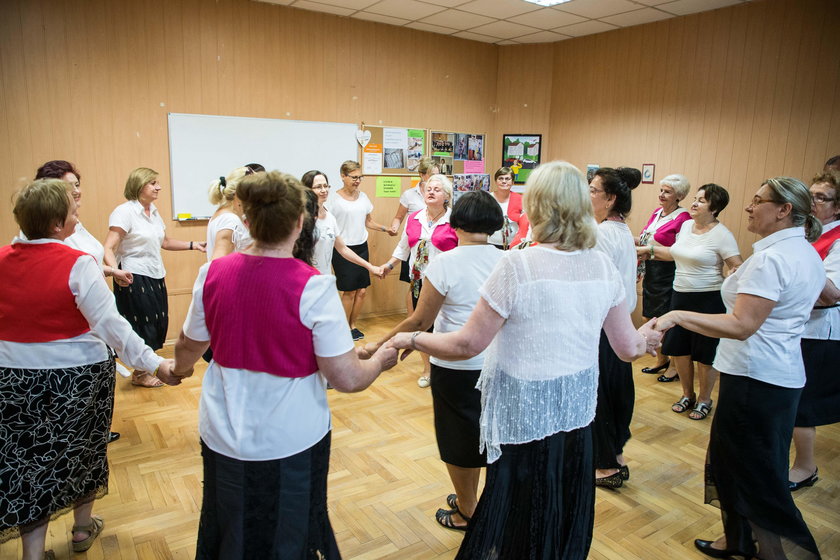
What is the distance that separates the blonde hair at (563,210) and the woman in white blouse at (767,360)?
0.68 meters

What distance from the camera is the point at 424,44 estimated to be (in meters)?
6.34

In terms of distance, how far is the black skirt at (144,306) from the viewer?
13.0 feet

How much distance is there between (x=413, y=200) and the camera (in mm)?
5844

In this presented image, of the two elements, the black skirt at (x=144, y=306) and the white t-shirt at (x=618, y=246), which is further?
the black skirt at (x=144, y=306)

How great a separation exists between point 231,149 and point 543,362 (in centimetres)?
438

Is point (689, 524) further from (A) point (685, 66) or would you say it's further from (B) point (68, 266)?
(A) point (685, 66)

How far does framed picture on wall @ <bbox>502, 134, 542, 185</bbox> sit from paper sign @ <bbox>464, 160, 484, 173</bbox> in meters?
0.29

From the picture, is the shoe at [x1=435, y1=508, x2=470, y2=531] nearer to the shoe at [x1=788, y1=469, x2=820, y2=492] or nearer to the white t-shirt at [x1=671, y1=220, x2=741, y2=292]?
the shoe at [x1=788, y1=469, x2=820, y2=492]

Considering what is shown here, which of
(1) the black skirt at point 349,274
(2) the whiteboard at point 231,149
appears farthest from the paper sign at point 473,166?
(1) the black skirt at point 349,274

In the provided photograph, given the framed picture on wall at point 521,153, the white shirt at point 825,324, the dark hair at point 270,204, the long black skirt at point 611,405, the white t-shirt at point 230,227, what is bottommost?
the long black skirt at point 611,405

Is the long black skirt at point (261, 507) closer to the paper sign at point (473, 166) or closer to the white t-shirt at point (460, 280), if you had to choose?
the white t-shirt at point (460, 280)

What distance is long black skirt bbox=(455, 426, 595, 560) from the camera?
1816 millimetres

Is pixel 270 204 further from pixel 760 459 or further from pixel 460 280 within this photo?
pixel 760 459

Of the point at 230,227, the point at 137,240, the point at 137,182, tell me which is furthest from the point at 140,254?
the point at 230,227
